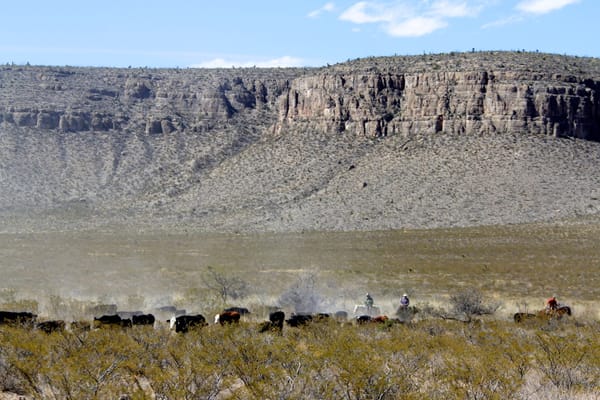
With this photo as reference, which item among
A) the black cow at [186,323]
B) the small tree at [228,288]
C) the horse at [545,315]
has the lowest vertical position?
the small tree at [228,288]

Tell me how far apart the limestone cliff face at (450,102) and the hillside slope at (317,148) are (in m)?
0.14

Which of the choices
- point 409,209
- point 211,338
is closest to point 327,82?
point 409,209

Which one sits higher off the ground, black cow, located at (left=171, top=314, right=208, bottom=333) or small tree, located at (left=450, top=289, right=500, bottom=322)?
black cow, located at (left=171, top=314, right=208, bottom=333)

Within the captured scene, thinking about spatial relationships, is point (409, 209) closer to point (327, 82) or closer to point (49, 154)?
point (327, 82)

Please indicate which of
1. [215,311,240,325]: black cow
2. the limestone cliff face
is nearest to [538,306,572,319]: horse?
[215,311,240,325]: black cow

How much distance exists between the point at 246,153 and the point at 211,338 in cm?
7425

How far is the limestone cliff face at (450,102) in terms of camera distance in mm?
79875

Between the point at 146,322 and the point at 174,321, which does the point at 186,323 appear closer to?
the point at 174,321

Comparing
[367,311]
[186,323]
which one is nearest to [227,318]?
[186,323]

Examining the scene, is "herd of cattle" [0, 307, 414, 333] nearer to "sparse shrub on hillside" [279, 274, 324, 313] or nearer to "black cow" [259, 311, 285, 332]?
"black cow" [259, 311, 285, 332]

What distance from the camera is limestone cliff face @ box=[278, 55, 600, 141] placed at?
79875 millimetres

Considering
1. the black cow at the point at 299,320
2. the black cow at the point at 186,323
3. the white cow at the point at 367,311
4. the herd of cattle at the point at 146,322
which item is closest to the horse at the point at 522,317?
the herd of cattle at the point at 146,322

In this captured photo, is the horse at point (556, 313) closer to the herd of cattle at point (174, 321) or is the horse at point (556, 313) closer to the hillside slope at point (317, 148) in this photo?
the herd of cattle at point (174, 321)

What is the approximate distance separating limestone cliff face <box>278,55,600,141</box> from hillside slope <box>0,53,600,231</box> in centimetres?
14
